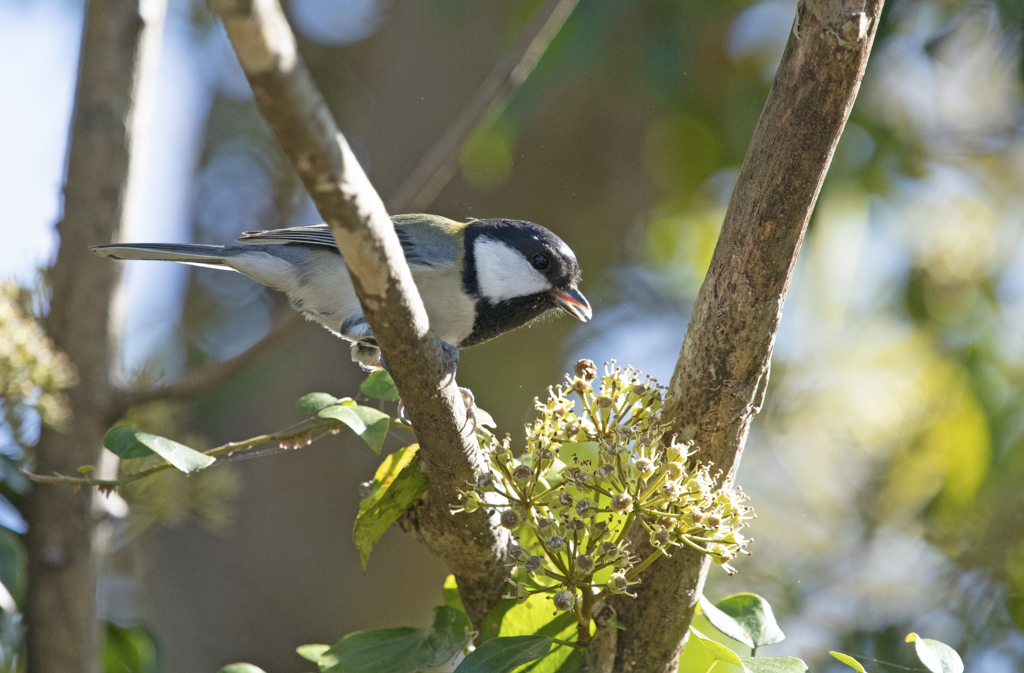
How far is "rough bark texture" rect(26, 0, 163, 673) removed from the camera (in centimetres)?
169

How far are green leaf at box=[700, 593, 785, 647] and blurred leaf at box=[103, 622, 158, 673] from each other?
1317 mm

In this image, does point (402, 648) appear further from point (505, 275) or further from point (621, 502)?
point (505, 275)

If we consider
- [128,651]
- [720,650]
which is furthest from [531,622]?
[128,651]

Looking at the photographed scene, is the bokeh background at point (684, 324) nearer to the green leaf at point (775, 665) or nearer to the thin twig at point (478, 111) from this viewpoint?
the thin twig at point (478, 111)

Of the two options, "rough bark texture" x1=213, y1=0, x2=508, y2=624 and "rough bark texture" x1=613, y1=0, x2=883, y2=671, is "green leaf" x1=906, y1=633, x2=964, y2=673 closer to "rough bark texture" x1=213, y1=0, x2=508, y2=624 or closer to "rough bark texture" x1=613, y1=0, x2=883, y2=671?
"rough bark texture" x1=613, y1=0, x2=883, y2=671

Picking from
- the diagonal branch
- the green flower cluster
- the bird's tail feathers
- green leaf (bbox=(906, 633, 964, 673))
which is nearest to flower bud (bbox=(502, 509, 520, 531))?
the green flower cluster

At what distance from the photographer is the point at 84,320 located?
187 centimetres

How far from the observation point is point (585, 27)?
2.99 meters

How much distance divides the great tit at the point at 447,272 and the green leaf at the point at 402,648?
21.9 inches

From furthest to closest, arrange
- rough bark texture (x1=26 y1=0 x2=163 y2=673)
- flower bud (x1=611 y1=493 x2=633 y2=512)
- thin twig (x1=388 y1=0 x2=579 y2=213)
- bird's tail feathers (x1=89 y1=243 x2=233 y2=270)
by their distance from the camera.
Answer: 1. thin twig (x1=388 y1=0 x2=579 y2=213)
2. rough bark texture (x1=26 y1=0 x2=163 y2=673)
3. bird's tail feathers (x1=89 y1=243 x2=233 y2=270)
4. flower bud (x1=611 y1=493 x2=633 y2=512)

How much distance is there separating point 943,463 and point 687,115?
1.63m

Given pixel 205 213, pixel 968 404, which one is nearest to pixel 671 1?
pixel 968 404

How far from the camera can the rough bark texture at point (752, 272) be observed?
979 mm

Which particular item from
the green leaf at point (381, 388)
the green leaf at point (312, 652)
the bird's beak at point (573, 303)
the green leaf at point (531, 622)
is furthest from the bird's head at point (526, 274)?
the green leaf at point (312, 652)
